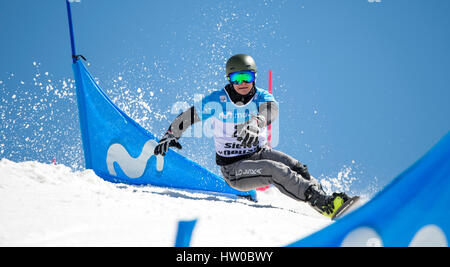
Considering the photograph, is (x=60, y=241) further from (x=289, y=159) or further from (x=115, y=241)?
(x=289, y=159)

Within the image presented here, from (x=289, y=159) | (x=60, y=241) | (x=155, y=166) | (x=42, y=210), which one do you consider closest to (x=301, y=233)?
(x=60, y=241)

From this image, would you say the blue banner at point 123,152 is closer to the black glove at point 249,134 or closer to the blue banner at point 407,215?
the black glove at point 249,134

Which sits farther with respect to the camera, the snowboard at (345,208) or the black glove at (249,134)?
the black glove at (249,134)

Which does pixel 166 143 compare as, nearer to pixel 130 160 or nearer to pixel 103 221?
pixel 130 160

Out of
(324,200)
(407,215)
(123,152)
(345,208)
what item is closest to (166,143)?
(123,152)

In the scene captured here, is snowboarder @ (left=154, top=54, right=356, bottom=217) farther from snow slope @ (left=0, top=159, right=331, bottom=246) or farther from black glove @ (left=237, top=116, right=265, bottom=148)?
snow slope @ (left=0, top=159, right=331, bottom=246)

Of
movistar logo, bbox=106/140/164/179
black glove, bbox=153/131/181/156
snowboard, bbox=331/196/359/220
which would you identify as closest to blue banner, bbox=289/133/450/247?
A: snowboard, bbox=331/196/359/220

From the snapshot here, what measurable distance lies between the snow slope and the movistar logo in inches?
69.8

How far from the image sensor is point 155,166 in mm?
4746

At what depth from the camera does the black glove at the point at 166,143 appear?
157 inches

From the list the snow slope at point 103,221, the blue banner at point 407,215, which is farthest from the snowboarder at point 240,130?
the blue banner at point 407,215

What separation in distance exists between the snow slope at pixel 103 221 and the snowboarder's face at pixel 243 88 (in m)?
1.57

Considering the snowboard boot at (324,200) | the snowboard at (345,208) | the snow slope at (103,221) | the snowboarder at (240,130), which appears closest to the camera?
the snow slope at (103,221)
